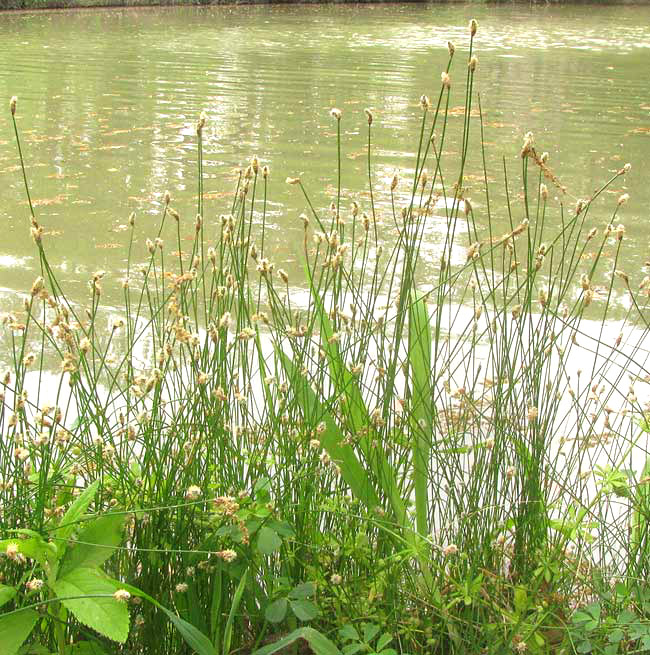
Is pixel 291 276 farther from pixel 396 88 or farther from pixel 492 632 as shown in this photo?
pixel 396 88

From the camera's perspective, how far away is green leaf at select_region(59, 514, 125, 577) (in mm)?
1327

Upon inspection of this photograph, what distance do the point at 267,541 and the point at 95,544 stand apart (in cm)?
26

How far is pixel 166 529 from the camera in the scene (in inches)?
62.1

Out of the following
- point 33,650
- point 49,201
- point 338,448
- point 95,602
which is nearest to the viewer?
point 95,602

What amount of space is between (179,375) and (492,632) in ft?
2.39

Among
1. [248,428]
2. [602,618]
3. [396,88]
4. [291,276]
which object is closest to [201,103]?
[396,88]

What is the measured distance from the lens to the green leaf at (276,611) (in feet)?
4.72

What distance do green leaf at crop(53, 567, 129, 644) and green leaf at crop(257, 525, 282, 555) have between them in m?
0.22

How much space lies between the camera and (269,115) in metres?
7.41

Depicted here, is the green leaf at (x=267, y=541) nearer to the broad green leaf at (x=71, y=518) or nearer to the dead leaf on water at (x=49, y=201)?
the broad green leaf at (x=71, y=518)

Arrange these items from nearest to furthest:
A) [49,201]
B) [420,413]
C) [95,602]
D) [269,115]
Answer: [95,602] → [420,413] → [49,201] → [269,115]

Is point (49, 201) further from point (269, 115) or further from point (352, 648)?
point (352, 648)

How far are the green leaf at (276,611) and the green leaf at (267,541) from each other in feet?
0.28

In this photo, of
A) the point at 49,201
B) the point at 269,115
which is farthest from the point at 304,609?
the point at 269,115
